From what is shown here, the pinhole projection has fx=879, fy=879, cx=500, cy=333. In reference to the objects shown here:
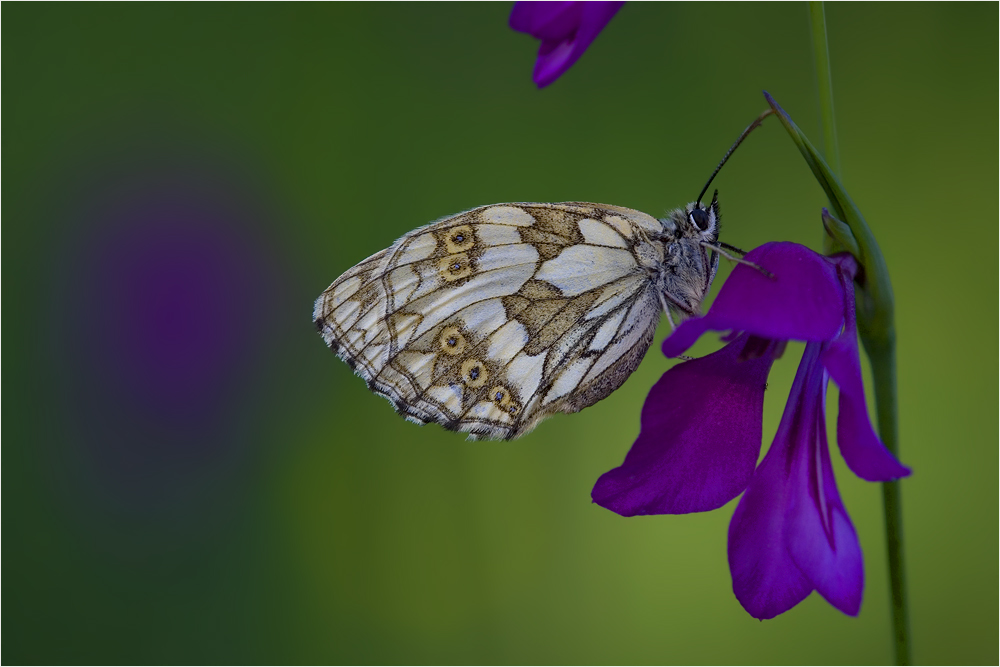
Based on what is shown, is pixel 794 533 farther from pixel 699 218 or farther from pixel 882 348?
pixel 699 218

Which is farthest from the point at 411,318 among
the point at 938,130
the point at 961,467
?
the point at 938,130

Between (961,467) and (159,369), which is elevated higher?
(159,369)

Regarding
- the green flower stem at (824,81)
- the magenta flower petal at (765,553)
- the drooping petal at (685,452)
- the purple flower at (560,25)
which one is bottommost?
the magenta flower petal at (765,553)

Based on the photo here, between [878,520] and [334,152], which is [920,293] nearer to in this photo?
[878,520]

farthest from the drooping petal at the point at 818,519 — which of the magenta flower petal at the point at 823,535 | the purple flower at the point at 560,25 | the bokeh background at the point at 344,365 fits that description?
the bokeh background at the point at 344,365

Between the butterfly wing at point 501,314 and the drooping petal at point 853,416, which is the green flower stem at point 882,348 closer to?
the drooping petal at point 853,416

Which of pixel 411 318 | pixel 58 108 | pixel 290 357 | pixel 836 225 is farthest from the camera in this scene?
pixel 58 108

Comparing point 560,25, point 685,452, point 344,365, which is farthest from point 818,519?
point 344,365
